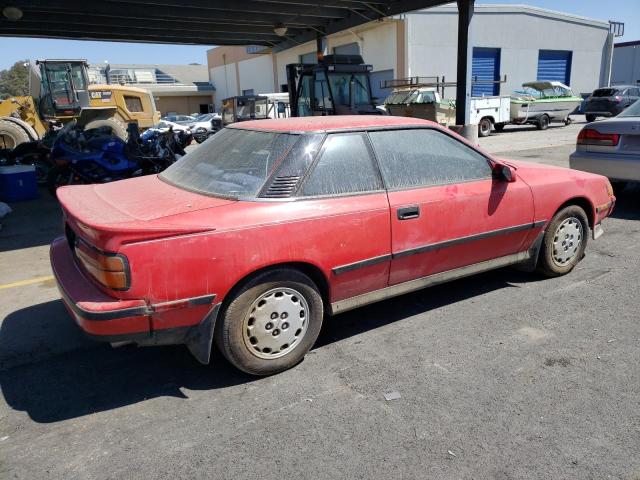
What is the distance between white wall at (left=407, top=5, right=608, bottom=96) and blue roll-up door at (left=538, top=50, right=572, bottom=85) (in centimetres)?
36

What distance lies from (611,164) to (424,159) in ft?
13.6

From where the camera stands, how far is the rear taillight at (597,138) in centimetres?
659

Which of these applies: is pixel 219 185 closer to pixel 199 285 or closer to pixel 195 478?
pixel 199 285

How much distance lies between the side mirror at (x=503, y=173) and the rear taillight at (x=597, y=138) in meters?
3.51

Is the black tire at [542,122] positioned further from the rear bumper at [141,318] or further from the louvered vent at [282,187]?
the rear bumper at [141,318]

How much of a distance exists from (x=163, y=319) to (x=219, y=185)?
3.22ft

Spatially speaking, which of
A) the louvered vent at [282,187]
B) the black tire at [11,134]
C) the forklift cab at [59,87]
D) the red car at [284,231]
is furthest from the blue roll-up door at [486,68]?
the louvered vent at [282,187]

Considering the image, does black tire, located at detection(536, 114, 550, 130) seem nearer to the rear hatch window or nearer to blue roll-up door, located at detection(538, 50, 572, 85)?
the rear hatch window

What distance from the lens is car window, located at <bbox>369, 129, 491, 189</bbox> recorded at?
360cm

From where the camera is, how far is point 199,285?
281 cm

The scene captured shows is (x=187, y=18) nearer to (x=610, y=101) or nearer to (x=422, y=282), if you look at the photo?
(x=422, y=282)

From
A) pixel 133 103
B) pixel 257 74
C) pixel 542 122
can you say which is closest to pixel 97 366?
pixel 133 103

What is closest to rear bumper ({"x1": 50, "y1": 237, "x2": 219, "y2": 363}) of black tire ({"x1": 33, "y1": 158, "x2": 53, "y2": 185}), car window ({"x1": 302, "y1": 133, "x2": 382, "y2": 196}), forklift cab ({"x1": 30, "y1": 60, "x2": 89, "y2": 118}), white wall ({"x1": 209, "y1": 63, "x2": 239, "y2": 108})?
car window ({"x1": 302, "y1": 133, "x2": 382, "y2": 196})

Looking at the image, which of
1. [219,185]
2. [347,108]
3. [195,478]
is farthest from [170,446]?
[347,108]
